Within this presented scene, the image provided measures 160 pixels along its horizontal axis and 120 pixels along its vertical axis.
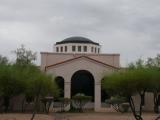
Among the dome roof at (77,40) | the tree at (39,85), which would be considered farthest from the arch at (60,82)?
the dome roof at (77,40)

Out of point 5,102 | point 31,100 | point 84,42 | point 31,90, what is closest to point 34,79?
point 31,90

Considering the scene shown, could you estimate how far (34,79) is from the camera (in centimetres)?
5041

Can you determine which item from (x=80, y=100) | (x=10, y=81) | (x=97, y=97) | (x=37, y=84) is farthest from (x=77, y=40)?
(x=37, y=84)

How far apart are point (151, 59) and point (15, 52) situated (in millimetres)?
20728

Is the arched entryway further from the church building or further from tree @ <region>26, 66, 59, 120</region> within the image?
tree @ <region>26, 66, 59, 120</region>

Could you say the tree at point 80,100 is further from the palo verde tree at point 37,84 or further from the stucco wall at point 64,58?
the stucco wall at point 64,58

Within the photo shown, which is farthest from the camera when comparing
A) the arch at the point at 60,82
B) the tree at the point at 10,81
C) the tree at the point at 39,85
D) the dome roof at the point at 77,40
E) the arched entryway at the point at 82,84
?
the dome roof at the point at 77,40

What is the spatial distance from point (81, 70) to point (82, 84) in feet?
15.6

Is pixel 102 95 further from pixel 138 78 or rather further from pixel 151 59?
pixel 138 78

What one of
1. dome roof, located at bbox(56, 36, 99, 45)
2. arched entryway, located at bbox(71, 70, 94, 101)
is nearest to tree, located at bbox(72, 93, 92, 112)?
arched entryway, located at bbox(71, 70, 94, 101)

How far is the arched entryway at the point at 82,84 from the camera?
73250mm

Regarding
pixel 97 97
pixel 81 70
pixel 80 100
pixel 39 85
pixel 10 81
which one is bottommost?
pixel 80 100

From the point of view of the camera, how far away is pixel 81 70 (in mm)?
69750

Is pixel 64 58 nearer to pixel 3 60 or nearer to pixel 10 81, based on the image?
pixel 3 60
